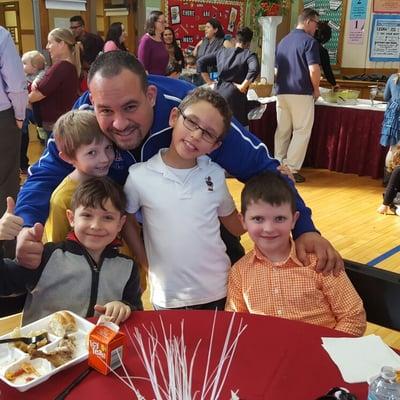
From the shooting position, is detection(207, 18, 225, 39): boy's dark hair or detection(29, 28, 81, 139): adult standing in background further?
detection(207, 18, 225, 39): boy's dark hair

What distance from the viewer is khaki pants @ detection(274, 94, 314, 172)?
5270 mm

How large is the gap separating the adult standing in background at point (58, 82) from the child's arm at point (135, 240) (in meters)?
2.70

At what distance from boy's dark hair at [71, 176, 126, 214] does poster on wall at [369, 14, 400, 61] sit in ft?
25.1

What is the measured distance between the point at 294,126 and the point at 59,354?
4614 millimetres

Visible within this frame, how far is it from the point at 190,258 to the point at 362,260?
2.06 meters

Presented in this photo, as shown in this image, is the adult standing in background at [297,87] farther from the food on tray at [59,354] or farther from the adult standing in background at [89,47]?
the food on tray at [59,354]

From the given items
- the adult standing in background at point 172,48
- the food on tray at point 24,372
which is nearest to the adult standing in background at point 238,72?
the adult standing in background at point 172,48

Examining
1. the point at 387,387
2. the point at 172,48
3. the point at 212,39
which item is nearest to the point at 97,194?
the point at 387,387

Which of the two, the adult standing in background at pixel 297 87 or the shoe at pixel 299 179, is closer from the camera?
the adult standing in background at pixel 297 87

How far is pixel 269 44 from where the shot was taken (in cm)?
→ 638

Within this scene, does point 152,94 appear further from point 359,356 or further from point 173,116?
point 359,356

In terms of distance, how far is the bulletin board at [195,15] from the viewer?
764cm

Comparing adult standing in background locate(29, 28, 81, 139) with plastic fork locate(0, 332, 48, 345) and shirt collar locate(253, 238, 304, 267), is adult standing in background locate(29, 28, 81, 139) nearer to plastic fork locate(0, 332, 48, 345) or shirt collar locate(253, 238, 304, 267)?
shirt collar locate(253, 238, 304, 267)

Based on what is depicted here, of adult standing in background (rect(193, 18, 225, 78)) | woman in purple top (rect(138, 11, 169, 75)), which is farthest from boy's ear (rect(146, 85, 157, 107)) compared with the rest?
adult standing in background (rect(193, 18, 225, 78))
